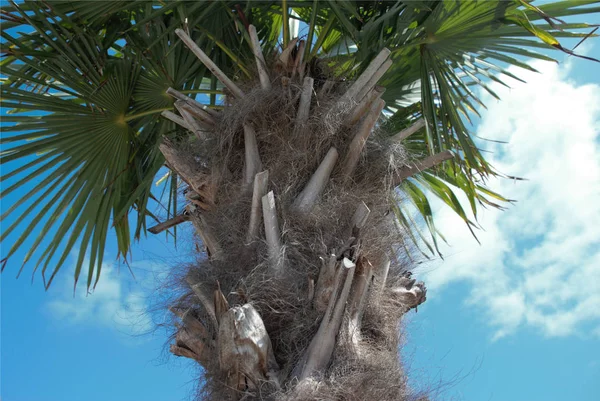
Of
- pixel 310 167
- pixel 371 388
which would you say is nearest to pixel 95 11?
pixel 310 167

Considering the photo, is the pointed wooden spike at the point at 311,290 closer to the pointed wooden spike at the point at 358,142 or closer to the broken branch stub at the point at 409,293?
the broken branch stub at the point at 409,293

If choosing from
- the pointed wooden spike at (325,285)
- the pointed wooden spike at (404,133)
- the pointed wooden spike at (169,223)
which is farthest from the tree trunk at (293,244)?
the pointed wooden spike at (169,223)

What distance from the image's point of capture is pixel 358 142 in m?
3.48

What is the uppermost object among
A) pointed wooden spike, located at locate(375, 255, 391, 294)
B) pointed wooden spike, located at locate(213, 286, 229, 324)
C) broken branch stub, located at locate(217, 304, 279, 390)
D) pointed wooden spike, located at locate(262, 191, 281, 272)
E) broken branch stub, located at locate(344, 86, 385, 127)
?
broken branch stub, located at locate(344, 86, 385, 127)

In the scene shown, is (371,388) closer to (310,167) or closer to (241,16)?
(310,167)

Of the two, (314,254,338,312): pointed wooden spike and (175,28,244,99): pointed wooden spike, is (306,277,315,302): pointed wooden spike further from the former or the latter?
(175,28,244,99): pointed wooden spike

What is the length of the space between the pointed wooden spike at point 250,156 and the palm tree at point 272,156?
11 mm

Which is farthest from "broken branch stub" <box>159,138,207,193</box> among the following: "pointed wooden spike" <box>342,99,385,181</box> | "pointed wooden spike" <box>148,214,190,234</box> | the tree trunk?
"pointed wooden spike" <box>342,99,385,181</box>

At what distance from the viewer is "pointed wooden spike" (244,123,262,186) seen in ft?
11.4

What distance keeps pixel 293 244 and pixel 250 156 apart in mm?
714

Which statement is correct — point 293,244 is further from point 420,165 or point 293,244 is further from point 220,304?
point 420,165

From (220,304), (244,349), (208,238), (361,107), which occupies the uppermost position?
(361,107)

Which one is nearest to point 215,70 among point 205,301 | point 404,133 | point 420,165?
point 404,133

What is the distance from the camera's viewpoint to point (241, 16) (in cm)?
415
